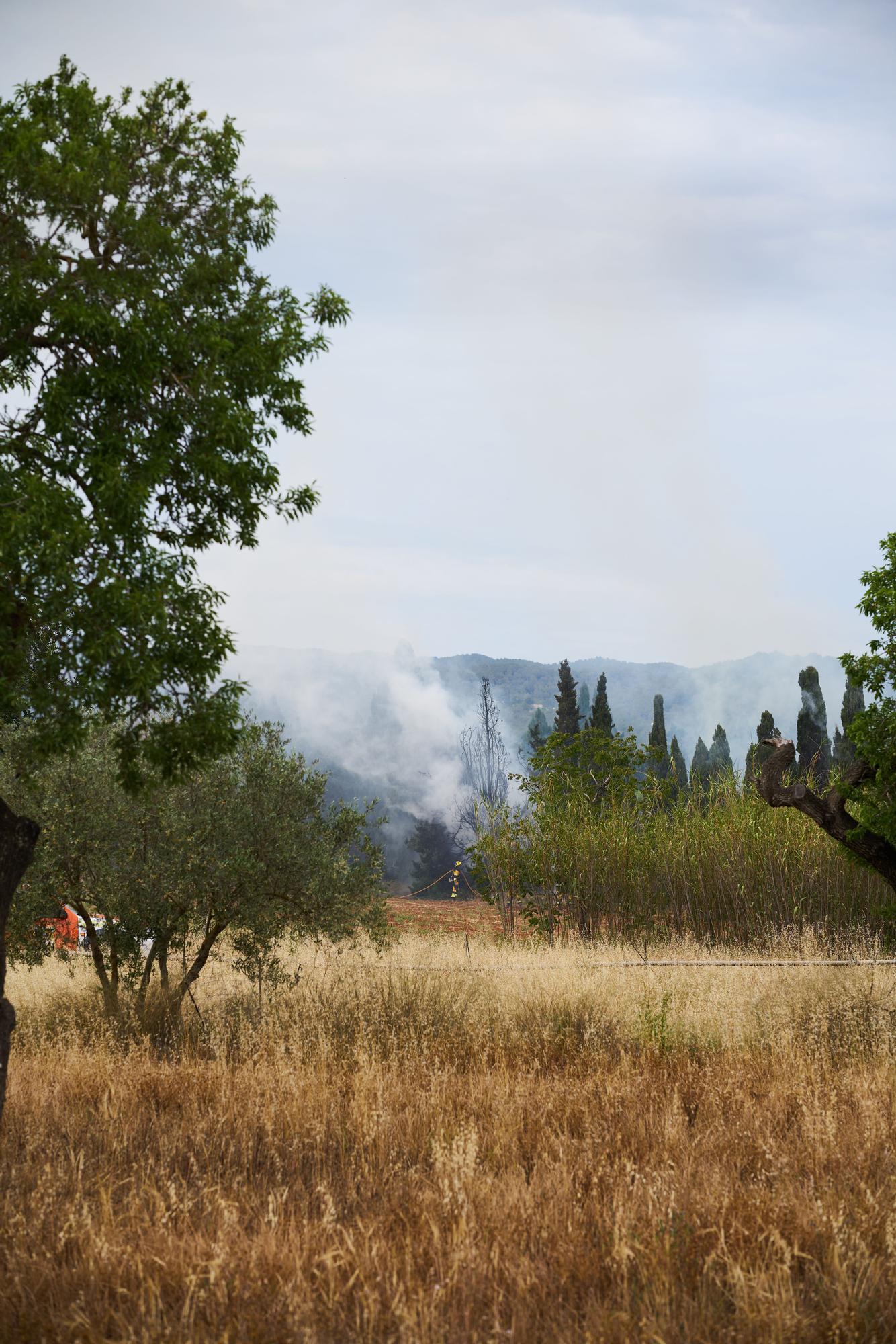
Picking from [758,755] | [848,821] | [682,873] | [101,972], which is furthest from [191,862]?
[758,755]

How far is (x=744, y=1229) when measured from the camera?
14.6 ft

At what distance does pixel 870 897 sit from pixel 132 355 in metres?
15.0

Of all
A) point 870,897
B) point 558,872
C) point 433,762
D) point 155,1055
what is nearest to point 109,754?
point 155,1055

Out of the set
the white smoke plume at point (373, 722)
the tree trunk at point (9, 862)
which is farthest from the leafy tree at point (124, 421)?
the white smoke plume at point (373, 722)

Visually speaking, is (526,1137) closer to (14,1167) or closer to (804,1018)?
(14,1167)

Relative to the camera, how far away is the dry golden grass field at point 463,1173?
3922mm

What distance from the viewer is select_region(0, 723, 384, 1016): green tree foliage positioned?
379 inches

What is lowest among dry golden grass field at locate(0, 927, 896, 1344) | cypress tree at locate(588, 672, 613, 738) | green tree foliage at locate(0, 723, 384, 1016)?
dry golden grass field at locate(0, 927, 896, 1344)

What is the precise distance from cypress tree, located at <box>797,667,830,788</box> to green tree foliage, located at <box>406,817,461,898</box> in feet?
62.2

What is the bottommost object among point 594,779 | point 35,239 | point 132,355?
point 594,779

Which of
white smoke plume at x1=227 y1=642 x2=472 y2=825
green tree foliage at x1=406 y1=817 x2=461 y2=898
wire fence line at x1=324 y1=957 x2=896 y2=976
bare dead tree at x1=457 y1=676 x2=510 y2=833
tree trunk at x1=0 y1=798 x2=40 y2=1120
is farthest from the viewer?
white smoke plume at x1=227 y1=642 x2=472 y2=825

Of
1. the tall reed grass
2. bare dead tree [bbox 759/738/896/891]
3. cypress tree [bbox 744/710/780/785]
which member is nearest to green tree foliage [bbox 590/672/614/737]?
cypress tree [bbox 744/710/780/785]

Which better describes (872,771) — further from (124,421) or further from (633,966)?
(124,421)

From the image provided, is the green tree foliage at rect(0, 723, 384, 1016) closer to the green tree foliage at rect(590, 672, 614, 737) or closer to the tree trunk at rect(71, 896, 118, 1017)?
the tree trunk at rect(71, 896, 118, 1017)
